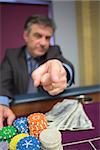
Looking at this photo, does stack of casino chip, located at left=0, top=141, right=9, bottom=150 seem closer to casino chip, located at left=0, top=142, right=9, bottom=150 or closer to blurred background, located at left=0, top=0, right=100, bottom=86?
casino chip, located at left=0, top=142, right=9, bottom=150

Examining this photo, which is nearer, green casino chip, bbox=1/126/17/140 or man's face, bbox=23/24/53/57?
green casino chip, bbox=1/126/17/140

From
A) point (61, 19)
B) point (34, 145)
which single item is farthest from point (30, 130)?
point (61, 19)

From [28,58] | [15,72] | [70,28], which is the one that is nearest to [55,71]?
[15,72]

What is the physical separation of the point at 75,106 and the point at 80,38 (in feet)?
5.41

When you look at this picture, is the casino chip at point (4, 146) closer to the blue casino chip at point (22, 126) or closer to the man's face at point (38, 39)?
the blue casino chip at point (22, 126)

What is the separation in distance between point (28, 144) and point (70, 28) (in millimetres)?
1903

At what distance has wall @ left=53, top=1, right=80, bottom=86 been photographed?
215 centimetres

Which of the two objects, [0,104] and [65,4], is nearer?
[0,104]

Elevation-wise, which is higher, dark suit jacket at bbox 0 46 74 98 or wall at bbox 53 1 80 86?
wall at bbox 53 1 80 86

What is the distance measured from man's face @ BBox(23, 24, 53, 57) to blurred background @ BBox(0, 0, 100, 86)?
51 cm

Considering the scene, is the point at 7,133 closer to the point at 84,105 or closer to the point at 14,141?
the point at 14,141

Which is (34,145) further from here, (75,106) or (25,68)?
(25,68)

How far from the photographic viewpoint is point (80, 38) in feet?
7.04

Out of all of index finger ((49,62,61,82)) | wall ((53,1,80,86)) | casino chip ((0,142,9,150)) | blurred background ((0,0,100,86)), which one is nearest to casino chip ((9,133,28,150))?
casino chip ((0,142,9,150))
